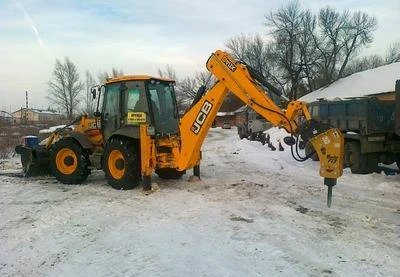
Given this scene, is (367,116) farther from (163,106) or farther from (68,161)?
(68,161)

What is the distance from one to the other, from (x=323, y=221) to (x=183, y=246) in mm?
2619

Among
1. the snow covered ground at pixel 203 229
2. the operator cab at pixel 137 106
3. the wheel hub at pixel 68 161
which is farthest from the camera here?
the wheel hub at pixel 68 161

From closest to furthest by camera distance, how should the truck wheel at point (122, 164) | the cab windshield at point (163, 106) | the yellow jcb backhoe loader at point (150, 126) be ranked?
1. the yellow jcb backhoe loader at point (150, 126)
2. the truck wheel at point (122, 164)
3. the cab windshield at point (163, 106)

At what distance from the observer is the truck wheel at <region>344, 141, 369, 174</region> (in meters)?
14.0

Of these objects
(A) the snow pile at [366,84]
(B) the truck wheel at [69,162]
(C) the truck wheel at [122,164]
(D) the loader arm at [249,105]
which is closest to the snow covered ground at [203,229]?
→ (C) the truck wheel at [122,164]

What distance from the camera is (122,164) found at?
11609mm

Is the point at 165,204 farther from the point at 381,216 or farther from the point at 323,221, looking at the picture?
the point at 381,216

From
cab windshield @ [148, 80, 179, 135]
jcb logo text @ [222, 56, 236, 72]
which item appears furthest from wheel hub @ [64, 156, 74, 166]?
jcb logo text @ [222, 56, 236, 72]

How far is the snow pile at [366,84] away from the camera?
35531 millimetres

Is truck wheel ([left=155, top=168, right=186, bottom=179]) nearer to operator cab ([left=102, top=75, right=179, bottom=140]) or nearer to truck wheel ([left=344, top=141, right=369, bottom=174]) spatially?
operator cab ([left=102, top=75, right=179, bottom=140])

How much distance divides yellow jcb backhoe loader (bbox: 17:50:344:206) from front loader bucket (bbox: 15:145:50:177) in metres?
0.44

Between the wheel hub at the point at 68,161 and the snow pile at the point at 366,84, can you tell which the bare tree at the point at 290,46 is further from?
the wheel hub at the point at 68,161

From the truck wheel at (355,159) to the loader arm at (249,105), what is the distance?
469 centimetres

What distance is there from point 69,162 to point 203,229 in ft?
20.0
